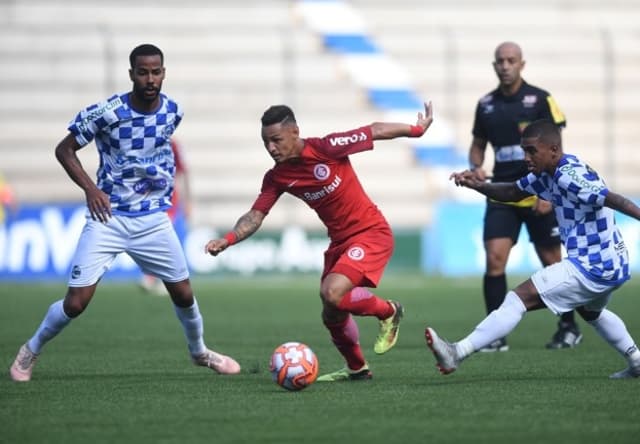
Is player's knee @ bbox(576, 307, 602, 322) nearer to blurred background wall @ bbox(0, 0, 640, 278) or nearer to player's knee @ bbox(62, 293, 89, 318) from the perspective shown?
player's knee @ bbox(62, 293, 89, 318)

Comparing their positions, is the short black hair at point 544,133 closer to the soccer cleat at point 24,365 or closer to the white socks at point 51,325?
the white socks at point 51,325

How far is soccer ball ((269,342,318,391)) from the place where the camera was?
7.62m

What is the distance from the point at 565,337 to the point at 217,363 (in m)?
3.21

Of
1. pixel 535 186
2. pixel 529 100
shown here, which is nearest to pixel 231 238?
pixel 535 186

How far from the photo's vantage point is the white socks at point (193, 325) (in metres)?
8.59

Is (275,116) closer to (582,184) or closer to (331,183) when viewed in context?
(331,183)

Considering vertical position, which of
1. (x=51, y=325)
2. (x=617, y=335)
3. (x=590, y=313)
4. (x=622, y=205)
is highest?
(x=622, y=205)

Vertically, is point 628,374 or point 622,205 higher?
point 622,205

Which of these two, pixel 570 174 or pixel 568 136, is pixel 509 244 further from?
pixel 568 136

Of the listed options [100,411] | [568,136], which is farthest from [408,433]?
[568,136]

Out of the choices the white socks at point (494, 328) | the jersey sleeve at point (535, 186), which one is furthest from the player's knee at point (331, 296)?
the jersey sleeve at point (535, 186)

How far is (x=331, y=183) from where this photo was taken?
8195 mm

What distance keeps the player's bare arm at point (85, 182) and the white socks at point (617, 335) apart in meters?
3.20

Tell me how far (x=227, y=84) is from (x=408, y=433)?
1860 centimetres
